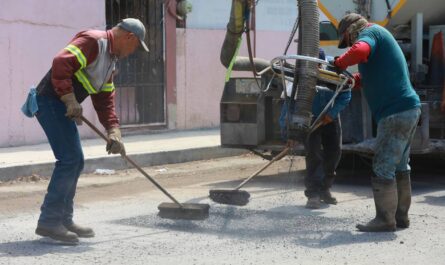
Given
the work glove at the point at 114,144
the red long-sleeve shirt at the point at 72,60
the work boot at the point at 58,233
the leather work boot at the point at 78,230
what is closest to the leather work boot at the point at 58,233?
the work boot at the point at 58,233

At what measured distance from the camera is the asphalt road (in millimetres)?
5820

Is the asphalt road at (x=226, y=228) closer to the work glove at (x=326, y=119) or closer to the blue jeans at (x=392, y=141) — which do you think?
the blue jeans at (x=392, y=141)

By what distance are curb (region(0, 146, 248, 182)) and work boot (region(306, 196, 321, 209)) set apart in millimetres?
3455

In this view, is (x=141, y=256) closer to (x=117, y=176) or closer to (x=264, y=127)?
(x=264, y=127)

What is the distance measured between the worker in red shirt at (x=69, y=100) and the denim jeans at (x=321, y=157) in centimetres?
224

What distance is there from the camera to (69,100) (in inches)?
233

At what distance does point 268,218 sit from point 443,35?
12.5ft

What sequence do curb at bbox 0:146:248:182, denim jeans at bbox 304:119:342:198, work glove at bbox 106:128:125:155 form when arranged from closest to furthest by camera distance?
work glove at bbox 106:128:125:155, denim jeans at bbox 304:119:342:198, curb at bbox 0:146:248:182

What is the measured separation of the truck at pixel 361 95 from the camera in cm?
905

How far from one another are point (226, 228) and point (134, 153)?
448 cm

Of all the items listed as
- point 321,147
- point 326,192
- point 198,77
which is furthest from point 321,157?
point 198,77

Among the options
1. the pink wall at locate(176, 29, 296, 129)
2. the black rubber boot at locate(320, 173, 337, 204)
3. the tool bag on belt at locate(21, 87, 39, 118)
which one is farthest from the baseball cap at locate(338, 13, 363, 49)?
the pink wall at locate(176, 29, 296, 129)

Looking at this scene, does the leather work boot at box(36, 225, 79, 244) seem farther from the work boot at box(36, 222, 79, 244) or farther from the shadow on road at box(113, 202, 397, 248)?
the shadow on road at box(113, 202, 397, 248)

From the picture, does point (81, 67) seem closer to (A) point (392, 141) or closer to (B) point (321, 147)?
(A) point (392, 141)
